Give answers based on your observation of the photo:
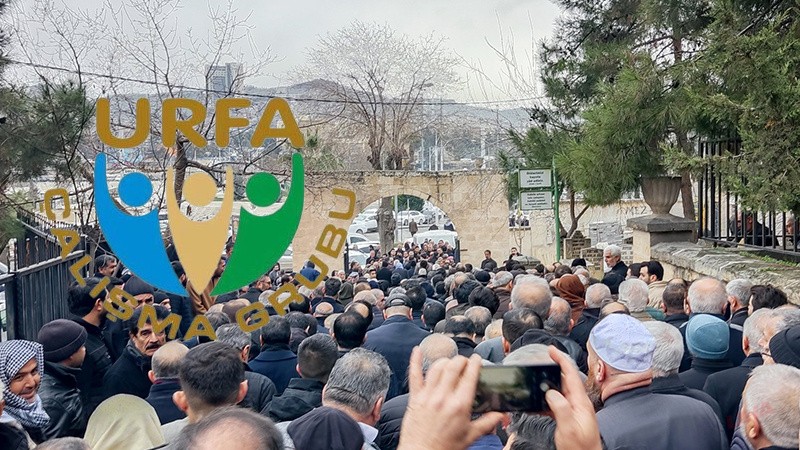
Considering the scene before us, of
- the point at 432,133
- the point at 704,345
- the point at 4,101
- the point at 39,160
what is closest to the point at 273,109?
the point at 704,345

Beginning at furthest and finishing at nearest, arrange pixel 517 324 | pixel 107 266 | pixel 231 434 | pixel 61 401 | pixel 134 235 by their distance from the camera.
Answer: pixel 107 266 → pixel 134 235 → pixel 517 324 → pixel 61 401 → pixel 231 434

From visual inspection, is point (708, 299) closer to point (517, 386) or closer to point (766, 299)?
point (766, 299)

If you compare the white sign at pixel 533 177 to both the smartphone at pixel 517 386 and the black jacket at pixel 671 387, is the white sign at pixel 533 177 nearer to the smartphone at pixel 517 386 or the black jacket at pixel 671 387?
the black jacket at pixel 671 387

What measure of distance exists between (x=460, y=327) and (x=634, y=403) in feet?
7.41

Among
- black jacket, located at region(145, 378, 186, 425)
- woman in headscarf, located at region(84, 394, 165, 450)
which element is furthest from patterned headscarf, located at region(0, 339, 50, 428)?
black jacket, located at region(145, 378, 186, 425)

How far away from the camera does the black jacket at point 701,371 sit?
419 centimetres

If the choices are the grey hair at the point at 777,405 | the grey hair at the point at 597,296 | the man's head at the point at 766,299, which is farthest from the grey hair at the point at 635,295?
the grey hair at the point at 777,405

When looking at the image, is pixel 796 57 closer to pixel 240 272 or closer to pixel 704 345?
pixel 704 345

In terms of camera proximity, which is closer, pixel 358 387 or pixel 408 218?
pixel 358 387

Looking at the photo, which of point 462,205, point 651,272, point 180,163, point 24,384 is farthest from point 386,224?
point 24,384

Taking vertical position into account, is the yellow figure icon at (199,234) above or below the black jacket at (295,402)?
above

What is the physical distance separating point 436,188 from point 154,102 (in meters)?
15.7

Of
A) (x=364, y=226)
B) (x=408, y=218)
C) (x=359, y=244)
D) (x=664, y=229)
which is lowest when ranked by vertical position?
(x=359, y=244)

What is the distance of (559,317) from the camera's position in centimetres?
546
